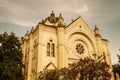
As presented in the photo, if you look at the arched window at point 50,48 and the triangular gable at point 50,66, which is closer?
the triangular gable at point 50,66

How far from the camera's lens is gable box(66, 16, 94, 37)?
116ft

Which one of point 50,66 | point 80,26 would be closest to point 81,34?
point 80,26

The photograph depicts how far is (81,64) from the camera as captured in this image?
67.3 feet

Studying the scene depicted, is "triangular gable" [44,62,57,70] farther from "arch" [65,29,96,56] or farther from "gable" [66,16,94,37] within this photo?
"gable" [66,16,94,37]

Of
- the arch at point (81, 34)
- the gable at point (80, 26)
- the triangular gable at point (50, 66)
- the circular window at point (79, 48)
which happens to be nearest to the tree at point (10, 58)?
the triangular gable at point (50, 66)

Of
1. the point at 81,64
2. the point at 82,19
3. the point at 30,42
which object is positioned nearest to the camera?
the point at 81,64

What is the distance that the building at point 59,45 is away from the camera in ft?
100

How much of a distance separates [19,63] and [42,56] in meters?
4.01

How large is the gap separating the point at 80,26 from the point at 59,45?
7.67 m

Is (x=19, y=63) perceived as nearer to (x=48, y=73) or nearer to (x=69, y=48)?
(x=48, y=73)

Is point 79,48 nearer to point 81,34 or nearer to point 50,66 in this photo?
point 81,34

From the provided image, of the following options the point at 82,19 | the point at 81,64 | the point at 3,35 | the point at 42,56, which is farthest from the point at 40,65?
the point at 82,19

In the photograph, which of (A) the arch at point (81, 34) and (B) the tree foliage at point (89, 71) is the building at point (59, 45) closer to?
(A) the arch at point (81, 34)

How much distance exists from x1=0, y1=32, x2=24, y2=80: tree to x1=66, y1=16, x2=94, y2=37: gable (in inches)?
432
